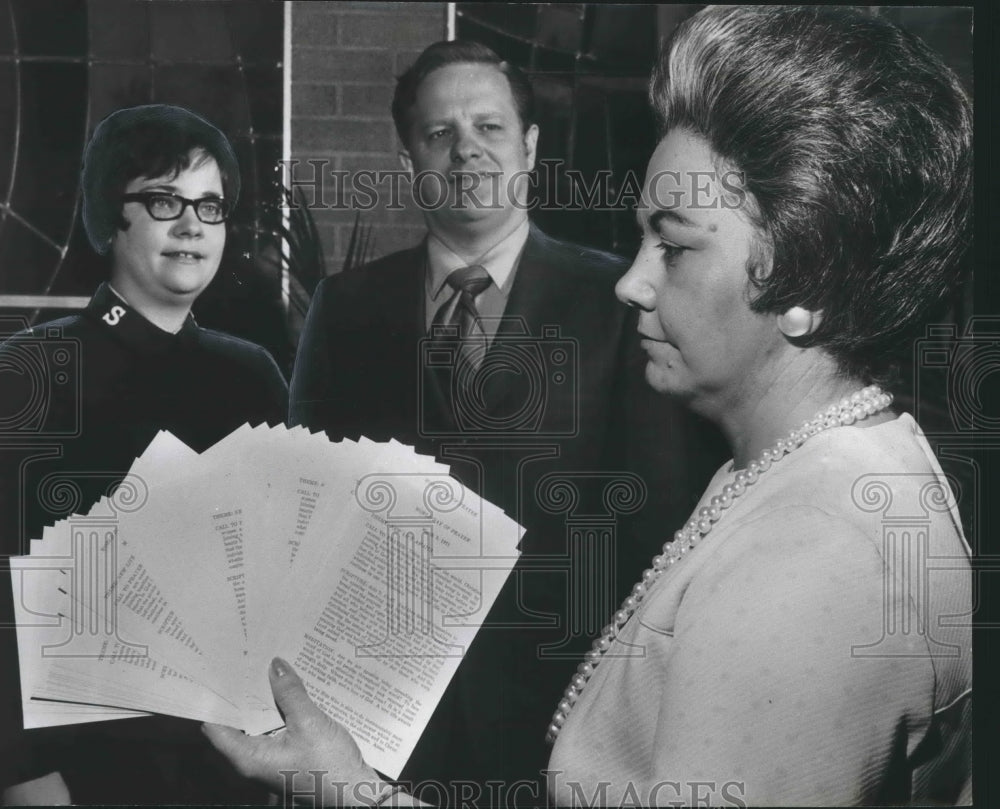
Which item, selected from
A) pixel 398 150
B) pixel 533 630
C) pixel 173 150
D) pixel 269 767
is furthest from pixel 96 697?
pixel 398 150

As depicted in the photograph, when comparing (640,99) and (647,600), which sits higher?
(640,99)

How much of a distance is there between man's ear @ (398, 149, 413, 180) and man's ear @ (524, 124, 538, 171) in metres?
0.30

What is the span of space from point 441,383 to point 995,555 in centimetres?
158

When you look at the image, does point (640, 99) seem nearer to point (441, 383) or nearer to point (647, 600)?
point (441, 383)

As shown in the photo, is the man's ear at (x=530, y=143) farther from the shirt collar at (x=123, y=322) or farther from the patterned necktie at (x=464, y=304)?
the shirt collar at (x=123, y=322)

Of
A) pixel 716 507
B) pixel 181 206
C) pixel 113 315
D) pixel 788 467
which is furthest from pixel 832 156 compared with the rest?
pixel 113 315

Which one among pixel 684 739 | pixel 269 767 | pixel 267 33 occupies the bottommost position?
pixel 269 767

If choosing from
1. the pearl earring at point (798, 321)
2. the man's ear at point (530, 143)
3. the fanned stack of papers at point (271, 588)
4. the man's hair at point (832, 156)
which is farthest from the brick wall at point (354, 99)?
the pearl earring at point (798, 321)

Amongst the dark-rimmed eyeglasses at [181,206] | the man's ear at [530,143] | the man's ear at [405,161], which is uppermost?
the man's ear at [530,143]

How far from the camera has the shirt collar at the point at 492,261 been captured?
9.57ft

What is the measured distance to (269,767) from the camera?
2811 mm

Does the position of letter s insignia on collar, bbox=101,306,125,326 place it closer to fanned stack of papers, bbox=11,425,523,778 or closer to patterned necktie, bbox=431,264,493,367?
fanned stack of papers, bbox=11,425,523,778

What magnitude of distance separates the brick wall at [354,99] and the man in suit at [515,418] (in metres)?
0.09

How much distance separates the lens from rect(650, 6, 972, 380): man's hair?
2.48m
